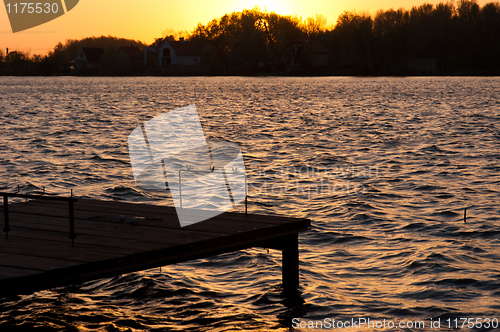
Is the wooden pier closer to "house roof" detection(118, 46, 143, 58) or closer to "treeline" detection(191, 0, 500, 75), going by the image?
"treeline" detection(191, 0, 500, 75)

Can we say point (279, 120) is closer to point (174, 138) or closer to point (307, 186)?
point (174, 138)

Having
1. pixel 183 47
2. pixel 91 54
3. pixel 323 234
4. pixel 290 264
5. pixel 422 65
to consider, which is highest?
pixel 183 47

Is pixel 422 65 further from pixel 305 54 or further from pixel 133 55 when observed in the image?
pixel 133 55

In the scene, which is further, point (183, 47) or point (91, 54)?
point (91, 54)

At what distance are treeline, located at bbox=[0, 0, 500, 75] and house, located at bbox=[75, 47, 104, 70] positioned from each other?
269 inches

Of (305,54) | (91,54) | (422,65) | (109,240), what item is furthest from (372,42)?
(109,240)

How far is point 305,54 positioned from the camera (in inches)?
5236

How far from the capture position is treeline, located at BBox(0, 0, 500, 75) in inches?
4434

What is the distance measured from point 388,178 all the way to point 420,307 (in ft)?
29.8

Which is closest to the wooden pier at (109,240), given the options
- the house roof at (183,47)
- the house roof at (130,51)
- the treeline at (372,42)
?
the treeline at (372,42)

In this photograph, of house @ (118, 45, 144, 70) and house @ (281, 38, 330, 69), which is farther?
house @ (118, 45, 144, 70)

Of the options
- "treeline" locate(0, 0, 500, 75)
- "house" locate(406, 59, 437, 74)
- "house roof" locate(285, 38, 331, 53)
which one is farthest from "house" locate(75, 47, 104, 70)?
"house" locate(406, 59, 437, 74)

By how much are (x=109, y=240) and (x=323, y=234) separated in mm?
5127

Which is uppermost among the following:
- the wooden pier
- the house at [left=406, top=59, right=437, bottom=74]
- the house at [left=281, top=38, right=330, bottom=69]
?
the house at [left=281, top=38, right=330, bottom=69]
